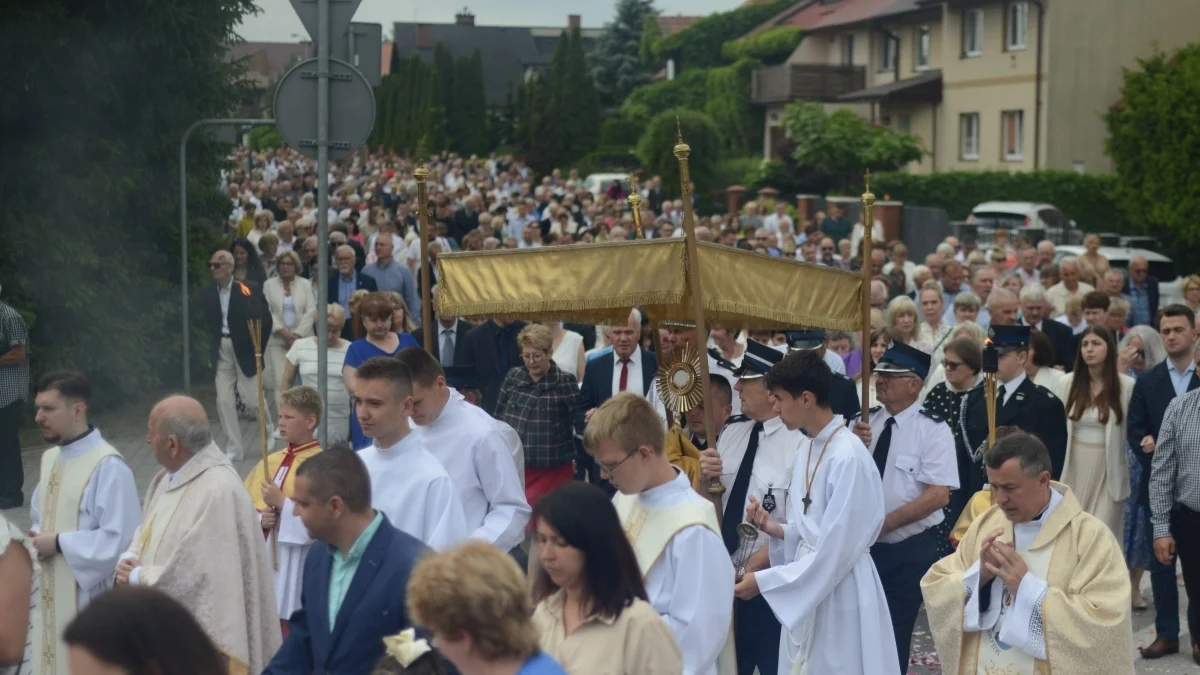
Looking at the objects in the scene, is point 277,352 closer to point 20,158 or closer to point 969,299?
point 20,158

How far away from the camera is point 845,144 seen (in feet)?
148

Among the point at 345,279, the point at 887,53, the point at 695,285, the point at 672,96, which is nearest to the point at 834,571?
the point at 695,285

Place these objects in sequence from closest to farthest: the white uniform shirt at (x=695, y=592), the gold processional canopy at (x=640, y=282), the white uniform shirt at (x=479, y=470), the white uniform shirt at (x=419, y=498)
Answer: the white uniform shirt at (x=695, y=592) → the white uniform shirt at (x=419, y=498) → the white uniform shirt at (x=479, y=470) → the gold processional canopy at (x=640, y=282)

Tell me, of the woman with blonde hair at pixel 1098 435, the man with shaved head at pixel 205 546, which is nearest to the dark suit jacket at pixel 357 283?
the woman with blonde hair at pixel 1098 435

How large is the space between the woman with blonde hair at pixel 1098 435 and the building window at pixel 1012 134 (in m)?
37.0

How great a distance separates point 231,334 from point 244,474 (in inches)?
52.0

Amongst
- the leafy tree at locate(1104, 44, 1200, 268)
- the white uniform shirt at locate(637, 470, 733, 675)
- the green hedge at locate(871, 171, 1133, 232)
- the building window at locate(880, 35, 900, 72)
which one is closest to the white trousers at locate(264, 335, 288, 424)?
the white uniform shirt at locate(637, 470, 733, 675)

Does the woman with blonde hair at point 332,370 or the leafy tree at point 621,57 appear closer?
the woman with blonde hair at point 332,370

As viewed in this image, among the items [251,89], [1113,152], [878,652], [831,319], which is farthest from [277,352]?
[1113,152]

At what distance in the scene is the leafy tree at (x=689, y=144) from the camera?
44281 millimetres

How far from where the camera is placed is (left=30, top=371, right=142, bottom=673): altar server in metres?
6.48

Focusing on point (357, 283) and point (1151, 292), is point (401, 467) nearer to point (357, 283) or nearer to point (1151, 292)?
point (357, 283)

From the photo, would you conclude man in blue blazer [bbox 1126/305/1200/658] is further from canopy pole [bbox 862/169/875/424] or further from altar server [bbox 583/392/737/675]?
altar server [bbox 583/392/737/675]

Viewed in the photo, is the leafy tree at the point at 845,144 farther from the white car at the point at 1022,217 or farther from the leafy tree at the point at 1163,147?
the leafy tree at the point at 1163,147
